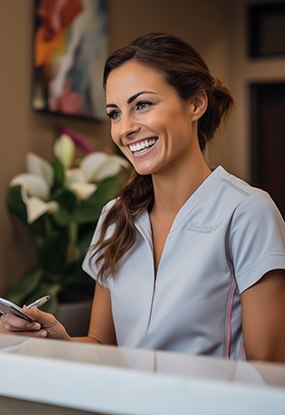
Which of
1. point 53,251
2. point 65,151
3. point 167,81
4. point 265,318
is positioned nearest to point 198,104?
point 167,81

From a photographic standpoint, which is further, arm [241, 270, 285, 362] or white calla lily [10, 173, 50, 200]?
white calla lily [10, 173, 50, 200]

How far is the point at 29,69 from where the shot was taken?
3.09 meters

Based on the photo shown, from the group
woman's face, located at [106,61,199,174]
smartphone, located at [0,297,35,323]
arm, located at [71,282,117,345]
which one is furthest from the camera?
arm, located at [71,282,117,345]

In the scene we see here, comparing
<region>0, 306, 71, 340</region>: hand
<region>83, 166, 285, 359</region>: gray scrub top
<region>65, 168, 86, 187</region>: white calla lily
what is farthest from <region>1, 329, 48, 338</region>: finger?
<region>65, 168, 86, 187</region>: white calla lily

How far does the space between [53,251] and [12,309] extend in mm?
1564

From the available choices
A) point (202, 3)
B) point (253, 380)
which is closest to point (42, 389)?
point (253, 380)

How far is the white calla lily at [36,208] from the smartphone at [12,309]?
1.33m

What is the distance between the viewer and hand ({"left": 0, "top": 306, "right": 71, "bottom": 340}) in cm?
135

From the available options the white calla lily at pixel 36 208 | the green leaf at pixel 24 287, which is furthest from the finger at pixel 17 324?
the green leaf at pixel 24 287

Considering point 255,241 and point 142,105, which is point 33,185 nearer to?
point 142,105

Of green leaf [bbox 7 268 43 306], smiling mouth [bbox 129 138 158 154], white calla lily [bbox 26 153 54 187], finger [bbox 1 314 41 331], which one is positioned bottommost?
green leaf [bbox 7 268 43 306]

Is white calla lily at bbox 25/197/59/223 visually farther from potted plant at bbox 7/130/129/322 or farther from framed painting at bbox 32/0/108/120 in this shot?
framed painting at bbox 32/0/108/120

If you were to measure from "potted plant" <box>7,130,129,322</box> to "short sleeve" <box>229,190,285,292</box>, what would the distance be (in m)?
1.42

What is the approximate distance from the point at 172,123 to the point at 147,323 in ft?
1.27
